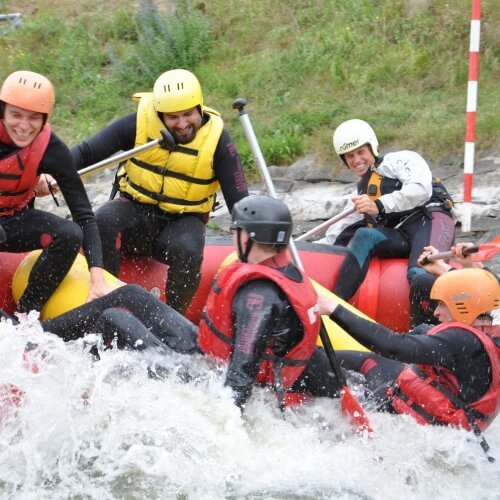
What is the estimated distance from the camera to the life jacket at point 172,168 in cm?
576

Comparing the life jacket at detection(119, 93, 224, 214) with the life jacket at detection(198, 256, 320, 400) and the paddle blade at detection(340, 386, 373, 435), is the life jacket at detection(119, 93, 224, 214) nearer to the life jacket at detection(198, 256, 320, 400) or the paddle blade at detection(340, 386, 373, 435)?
the life jacket at detection(198, 256, 320, 400)

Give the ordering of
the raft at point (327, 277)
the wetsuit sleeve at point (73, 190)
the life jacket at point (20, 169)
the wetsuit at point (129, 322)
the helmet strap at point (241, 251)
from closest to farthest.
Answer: the helmet strap at point (241, 251) < the wetsuit at point (129, 322) < the life jacket at point (20, 169) < the wetsuit sleeve at point (73, 190) < the raft at point (327, 277)

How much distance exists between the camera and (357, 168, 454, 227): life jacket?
6.23 meters

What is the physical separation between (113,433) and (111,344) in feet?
1.38

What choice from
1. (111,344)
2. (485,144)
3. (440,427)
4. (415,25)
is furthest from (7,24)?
(440,427)

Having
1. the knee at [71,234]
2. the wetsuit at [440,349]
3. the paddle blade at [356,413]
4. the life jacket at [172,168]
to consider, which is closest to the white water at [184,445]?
the paddle blade at [356,413]

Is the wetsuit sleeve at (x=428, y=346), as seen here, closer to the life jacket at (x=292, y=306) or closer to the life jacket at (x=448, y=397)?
the life jacket at (x=448, y=397)

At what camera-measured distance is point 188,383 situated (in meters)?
4.37

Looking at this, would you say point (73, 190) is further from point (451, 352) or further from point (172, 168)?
point (451, 352)

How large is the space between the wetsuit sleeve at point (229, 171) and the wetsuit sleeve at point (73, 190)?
2.88ft

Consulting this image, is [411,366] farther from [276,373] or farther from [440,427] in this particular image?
[276,373]

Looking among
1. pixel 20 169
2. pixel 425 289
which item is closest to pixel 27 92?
pixel 20 169

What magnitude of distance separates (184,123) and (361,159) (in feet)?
4.07

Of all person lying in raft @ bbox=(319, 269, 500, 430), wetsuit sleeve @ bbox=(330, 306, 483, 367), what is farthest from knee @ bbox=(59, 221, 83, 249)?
wetsuit sleeve @ bbox=(330, 306, 483, 367)
